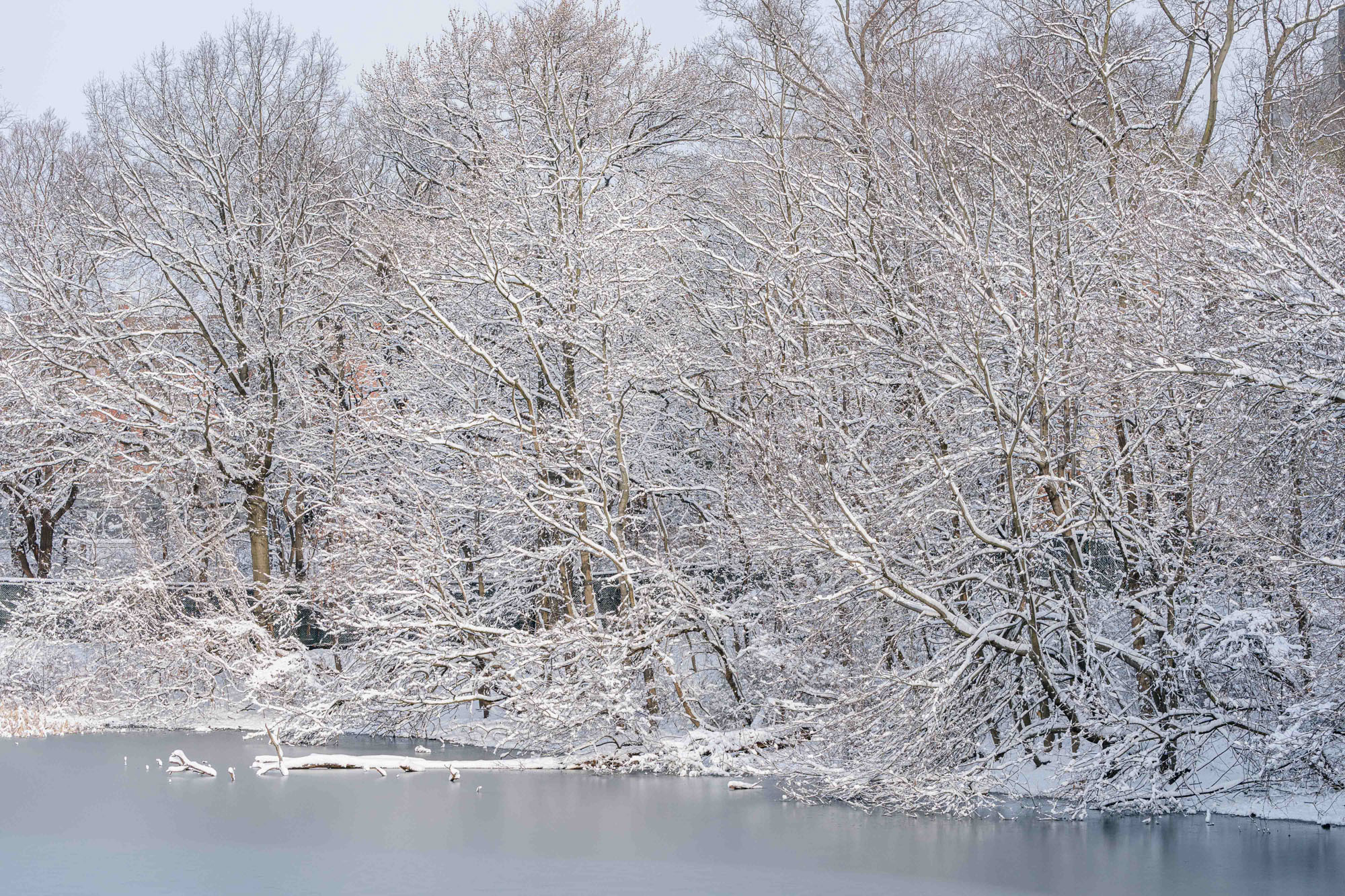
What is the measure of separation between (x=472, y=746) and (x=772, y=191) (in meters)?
8.40

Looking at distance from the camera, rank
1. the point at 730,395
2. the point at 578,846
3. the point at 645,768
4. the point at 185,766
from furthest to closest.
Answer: the point at 730,395
the point at 185,766
the point at 645,768
the point at 578,846

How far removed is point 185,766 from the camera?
626 inches

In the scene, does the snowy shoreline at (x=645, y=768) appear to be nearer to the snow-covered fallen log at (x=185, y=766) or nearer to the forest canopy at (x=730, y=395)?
the forest canopy at (x=730, y=395)

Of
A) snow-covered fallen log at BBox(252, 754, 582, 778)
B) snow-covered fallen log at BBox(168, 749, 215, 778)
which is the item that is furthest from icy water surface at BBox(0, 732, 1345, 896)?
snow-covered fallen log at BBox(252, 754, 582, 778)

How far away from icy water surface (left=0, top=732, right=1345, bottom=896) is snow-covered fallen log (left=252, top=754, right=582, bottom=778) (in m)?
0.76

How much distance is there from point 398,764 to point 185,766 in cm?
255

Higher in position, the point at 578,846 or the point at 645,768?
the point at 645,768

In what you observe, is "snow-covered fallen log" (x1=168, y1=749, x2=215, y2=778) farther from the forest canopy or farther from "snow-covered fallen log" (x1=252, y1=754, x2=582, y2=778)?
the forest canopy

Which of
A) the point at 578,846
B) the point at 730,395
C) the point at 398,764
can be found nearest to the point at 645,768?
the point at 398,764

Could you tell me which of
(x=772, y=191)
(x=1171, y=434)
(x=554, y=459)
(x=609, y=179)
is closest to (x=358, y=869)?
(x=554, y=459)

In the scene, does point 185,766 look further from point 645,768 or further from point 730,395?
point 730,395

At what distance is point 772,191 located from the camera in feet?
56.3

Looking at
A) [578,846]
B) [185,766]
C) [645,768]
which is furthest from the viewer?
[185,766]

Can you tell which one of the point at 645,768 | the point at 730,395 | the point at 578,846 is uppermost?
the point at 730,395
